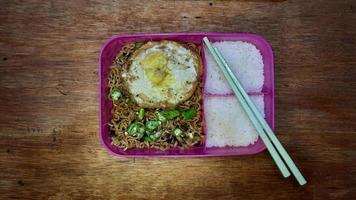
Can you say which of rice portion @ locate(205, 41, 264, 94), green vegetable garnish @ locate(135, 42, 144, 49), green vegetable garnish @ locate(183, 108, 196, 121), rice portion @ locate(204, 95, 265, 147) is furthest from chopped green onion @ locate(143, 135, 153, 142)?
green vegetable garnish @ locate(135, 42, 144, 49)

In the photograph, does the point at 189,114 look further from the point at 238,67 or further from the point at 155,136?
the point at 238,67

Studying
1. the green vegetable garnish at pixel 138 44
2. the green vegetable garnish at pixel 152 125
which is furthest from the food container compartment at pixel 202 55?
the green vegetable garnish at pixel 152 125

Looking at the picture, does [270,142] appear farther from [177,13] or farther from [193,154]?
[177,13]

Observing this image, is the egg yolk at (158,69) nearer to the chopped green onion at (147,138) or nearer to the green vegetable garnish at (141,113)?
the green vegetable garnish at (141,113)

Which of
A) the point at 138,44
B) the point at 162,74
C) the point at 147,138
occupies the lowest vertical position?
the point at 147,138

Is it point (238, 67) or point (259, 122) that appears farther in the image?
point (238, 67)

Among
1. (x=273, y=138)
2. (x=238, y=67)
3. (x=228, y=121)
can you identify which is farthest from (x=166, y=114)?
(x=273, y=138)

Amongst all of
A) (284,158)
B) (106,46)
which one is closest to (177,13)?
(106,46)
